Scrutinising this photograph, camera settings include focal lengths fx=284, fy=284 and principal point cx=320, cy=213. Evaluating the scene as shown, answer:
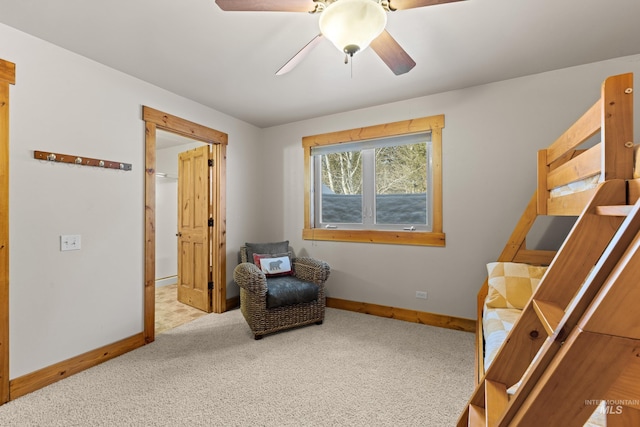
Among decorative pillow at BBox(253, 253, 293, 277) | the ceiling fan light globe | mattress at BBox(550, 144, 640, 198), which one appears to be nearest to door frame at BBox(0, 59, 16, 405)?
decorative pillow at BBox(253, 253, 293, 277)

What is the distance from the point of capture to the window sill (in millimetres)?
3051

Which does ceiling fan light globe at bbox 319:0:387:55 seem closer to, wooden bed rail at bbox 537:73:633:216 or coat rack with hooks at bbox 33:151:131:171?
wooden bed rail at bbox 537:73:633:216

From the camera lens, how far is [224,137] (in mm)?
3555

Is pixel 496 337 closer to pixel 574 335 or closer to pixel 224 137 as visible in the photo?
pixel 574 335

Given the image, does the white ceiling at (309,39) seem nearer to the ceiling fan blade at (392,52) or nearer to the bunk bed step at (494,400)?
the ceiling fan blade at (392,52)

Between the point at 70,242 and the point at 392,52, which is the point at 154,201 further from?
the point at 392,52

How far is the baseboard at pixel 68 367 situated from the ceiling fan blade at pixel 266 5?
2664mm

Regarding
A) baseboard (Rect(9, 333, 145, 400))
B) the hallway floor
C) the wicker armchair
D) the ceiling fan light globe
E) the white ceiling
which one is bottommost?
the hallway floor

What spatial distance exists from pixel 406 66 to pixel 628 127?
1.17 metres

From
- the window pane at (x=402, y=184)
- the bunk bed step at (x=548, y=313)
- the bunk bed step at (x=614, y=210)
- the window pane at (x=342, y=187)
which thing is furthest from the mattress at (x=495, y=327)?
the window pane at (x=342, y=187)

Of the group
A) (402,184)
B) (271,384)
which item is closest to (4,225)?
(271,384)

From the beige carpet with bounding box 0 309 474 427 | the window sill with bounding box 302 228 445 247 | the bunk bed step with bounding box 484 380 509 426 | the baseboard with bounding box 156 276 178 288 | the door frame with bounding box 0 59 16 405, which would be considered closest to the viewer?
the bunk bed step with bounding box 484 380 509 426

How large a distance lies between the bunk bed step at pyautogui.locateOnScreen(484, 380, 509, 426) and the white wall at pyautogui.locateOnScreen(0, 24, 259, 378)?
9.05 ft

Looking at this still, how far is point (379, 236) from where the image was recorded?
132 inches
